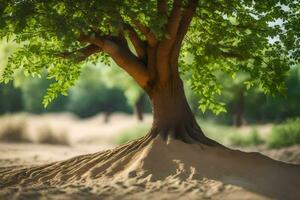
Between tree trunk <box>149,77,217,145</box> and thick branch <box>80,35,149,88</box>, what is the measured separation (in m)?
0.55

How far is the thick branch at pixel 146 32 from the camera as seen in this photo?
40.4 feet

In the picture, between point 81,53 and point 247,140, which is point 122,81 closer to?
point 247,140

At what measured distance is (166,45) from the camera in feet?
41.7

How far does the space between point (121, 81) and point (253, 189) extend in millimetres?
27632

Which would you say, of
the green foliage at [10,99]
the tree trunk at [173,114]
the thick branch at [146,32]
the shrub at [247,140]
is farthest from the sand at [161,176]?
the green foliage at [10,99]

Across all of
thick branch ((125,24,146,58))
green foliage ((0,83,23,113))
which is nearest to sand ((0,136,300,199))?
thick branch ((125,24,146,58))

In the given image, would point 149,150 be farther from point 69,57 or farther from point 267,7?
point 267,7

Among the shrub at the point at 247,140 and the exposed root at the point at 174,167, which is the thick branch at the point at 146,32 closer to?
the exposed root at the point at 174,167

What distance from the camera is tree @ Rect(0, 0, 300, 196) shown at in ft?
37.3

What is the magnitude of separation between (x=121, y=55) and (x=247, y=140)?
57.0 ft

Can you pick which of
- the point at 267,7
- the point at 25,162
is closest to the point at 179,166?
the point at 267,7

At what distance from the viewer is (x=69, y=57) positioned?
13227 millimetres

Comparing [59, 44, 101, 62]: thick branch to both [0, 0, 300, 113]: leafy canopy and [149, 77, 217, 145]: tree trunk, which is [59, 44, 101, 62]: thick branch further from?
[149, 77, 217, 145]: tree trunk

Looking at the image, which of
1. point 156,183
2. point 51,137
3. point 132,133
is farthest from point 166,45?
point 132,133
